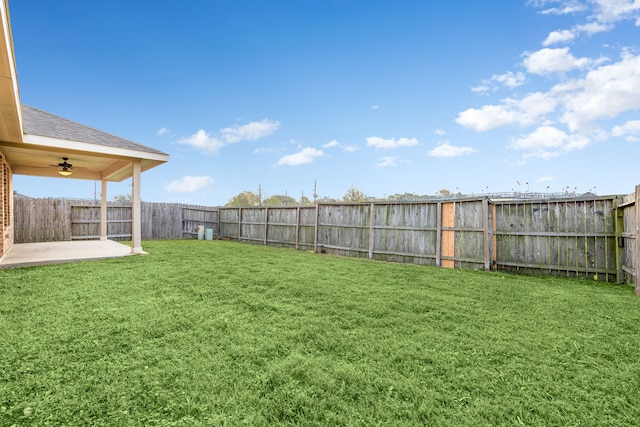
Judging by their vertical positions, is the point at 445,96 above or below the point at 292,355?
above

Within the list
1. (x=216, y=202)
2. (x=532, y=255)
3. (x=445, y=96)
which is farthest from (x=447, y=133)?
(x=216, y=202)

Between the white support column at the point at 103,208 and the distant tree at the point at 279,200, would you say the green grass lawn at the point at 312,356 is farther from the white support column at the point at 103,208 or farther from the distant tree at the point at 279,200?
the distant tree at the point at 279,200

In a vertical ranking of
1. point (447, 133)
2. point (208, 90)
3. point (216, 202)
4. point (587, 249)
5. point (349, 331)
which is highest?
point (208, 90)

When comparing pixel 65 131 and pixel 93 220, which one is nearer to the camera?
pixel 65 131

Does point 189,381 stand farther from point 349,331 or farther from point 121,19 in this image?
point 121,19

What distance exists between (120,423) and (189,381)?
0.44m

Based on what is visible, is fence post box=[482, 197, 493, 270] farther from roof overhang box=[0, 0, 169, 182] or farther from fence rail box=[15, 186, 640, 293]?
roof overhang box=[0, 0, 169, 182]

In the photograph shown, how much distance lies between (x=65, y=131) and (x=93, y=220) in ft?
23.6

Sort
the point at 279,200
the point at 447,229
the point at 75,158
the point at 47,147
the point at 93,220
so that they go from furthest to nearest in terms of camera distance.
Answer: the point at 279,200, the point at 93,220, the point at 75,158, the point at 447,229, the point at 47,147

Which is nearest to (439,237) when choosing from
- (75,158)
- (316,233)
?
(316,233)

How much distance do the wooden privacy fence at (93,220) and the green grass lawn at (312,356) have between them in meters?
9.40

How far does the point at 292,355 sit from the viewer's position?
2.28 meters

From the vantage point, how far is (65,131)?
687 cm

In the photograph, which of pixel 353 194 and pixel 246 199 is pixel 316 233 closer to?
pixel 353 194
